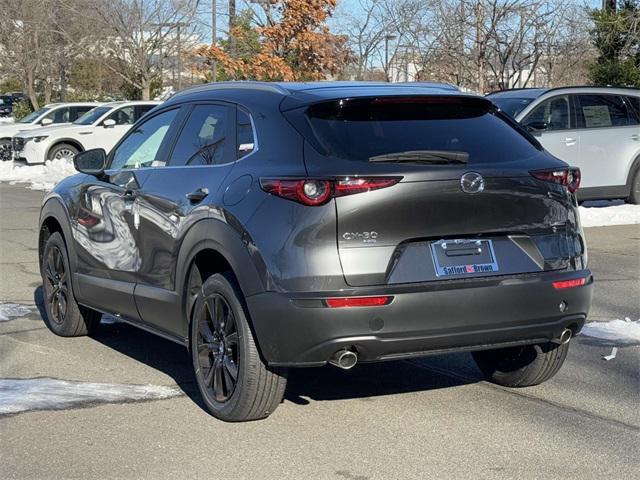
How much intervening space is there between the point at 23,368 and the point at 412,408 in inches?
102

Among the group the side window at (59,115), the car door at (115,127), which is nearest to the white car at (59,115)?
the side window at (59,115)

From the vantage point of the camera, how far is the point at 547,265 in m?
5.14

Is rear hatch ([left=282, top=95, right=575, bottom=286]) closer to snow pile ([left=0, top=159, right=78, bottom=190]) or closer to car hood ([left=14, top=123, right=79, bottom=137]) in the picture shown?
snow pile ([left=0, top=159, right=78, bottom=190])

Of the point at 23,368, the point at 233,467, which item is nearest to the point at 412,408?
the point at 233,467

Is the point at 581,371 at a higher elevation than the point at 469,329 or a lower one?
lower

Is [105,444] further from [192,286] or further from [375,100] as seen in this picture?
[375,100]

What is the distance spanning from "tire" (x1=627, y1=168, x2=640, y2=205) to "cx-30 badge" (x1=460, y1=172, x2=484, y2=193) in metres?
10.4

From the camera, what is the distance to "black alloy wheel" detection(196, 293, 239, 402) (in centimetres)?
525

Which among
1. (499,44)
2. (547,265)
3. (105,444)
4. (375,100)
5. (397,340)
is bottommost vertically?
(105,444)

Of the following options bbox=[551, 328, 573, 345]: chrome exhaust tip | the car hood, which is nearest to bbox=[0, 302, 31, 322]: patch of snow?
bbox=[551, 328, 573, 345]: chrome exhaust tip

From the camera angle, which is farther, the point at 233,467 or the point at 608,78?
the point at 608,78

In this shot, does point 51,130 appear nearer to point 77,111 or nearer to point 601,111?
point 77,111

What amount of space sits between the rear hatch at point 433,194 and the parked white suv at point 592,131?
360 inches

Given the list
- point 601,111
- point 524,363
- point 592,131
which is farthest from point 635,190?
point 524,363
